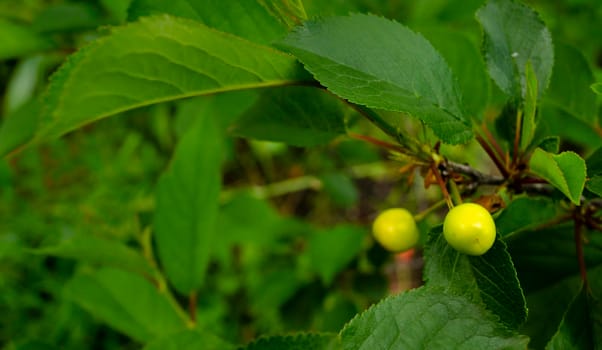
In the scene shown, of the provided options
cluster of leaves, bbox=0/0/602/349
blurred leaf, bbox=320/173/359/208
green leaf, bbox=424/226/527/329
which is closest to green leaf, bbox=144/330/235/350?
cluster of leaves, bbox=0/0/602/349

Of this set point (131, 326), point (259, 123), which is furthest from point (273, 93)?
point (131, 326)

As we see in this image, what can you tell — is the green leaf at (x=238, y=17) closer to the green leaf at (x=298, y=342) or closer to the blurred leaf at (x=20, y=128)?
the green leaf at (x=298, y=342)

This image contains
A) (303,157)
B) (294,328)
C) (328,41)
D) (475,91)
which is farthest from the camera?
(303,157)

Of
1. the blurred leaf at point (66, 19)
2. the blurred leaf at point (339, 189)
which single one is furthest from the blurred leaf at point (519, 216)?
the blurred leaf at point (339, 189)

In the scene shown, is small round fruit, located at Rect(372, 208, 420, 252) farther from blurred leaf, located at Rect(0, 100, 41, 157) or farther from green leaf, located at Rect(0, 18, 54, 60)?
green leaf, located at Rect(0, 18, 54, 60)

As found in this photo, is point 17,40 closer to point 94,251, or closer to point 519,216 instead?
point 94,251

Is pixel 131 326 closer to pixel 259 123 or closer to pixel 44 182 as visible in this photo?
pixel 259 123

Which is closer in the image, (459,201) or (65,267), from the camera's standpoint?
(459,201)
